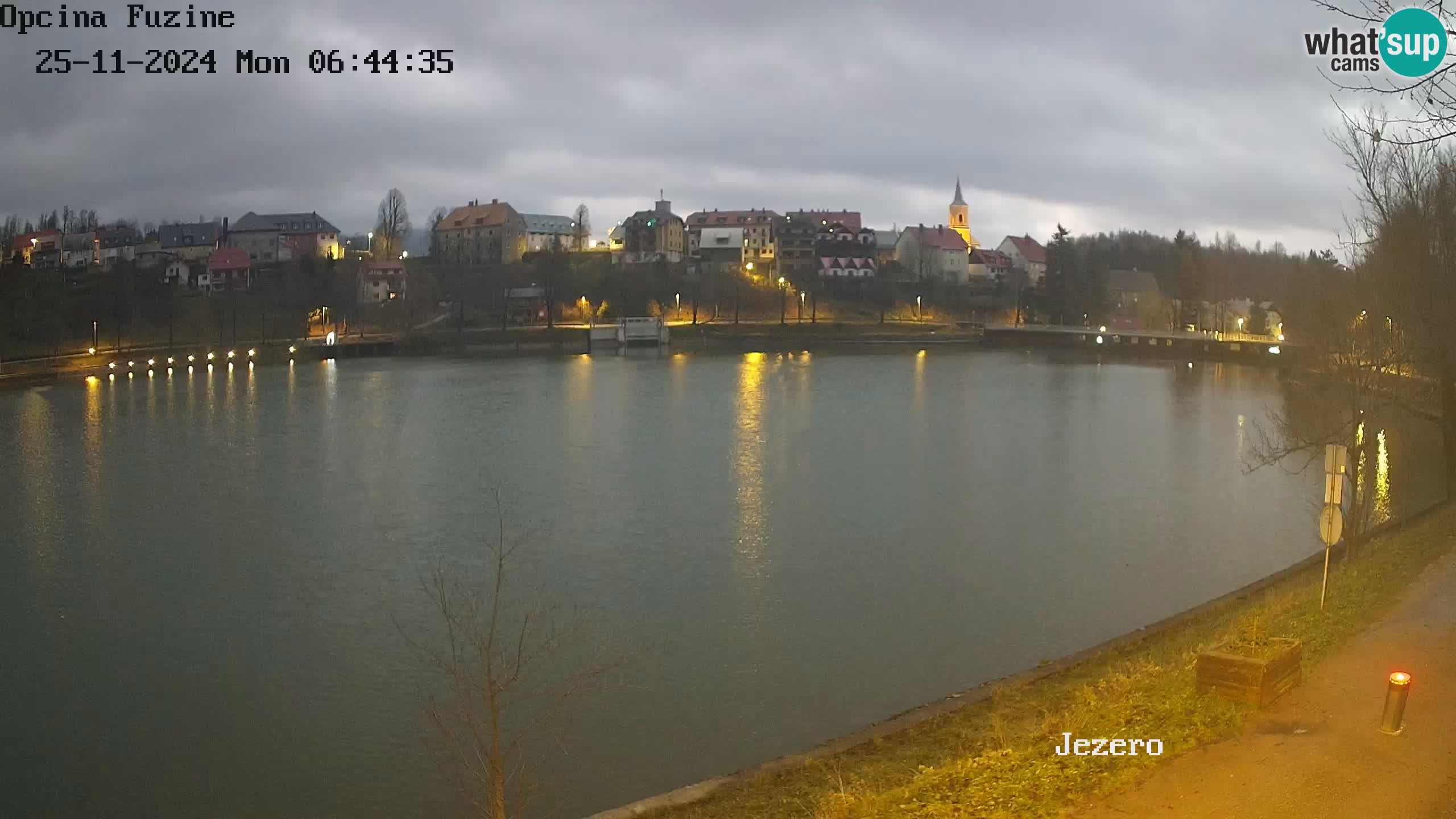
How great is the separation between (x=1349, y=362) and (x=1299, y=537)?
343 centimetres

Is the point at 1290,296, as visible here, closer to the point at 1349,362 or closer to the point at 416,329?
the point at 1349,362

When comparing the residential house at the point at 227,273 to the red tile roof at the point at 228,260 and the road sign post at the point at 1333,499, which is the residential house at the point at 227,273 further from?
the road sign post at the point at 1333,499

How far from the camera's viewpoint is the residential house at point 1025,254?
80812 millimetres

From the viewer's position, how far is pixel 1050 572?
10.6 metres

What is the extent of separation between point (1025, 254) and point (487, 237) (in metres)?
39.1

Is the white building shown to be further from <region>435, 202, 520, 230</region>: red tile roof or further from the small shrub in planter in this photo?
the small shrub in planter

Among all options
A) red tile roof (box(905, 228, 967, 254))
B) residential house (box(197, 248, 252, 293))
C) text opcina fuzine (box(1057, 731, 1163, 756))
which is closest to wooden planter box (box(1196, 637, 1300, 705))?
text opcina fuzine (box(1057, 731, 1163, 756))

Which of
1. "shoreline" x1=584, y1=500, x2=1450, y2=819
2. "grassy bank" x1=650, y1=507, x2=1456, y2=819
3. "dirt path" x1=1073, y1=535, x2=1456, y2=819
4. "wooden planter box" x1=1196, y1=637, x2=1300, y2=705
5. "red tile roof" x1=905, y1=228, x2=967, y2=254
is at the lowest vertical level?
"shoreline" x1=584, y1=500, x2=1450, y2=819

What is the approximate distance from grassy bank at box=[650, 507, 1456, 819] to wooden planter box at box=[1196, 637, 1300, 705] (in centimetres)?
6

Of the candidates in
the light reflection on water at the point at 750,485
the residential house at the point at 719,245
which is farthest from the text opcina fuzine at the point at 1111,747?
the residential house at the point at 719,245

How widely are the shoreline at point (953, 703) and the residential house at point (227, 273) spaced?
5366 centimetres

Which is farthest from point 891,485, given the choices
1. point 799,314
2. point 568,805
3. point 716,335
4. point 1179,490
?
point 799,314

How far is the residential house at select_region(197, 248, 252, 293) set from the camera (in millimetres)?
55438

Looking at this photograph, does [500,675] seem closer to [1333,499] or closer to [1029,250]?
[1333,499]
